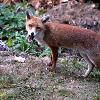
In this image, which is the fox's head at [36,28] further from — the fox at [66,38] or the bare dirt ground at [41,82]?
the bare dirt ground at [41,82]

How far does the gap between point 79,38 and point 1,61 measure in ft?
6.07

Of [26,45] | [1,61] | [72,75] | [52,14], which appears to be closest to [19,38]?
[26,45]

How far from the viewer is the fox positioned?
777 cm

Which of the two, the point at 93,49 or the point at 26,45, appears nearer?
the point at 93,49

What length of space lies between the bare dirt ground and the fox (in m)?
0.30

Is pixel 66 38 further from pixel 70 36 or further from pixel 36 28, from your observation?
pixel 36 28

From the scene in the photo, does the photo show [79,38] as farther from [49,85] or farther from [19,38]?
[19,38]

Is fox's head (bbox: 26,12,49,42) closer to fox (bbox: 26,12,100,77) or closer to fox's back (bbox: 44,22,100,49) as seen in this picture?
fox (bbox: 26,12,100,77)

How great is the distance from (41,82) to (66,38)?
4.18 feet

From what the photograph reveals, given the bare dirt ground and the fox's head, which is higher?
the fox's head

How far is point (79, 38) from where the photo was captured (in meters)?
7.92

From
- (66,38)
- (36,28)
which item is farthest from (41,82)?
(36,28)

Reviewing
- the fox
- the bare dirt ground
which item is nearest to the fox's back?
the fox

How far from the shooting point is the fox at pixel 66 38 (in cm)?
777
